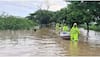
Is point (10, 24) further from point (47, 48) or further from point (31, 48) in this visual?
point (47, 48)

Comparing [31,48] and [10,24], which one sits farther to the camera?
[10,24]

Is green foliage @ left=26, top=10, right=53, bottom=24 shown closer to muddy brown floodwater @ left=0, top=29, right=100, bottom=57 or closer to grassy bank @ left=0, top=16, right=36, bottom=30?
grassy bank @ left=0, top=16, right=36, bottom=30

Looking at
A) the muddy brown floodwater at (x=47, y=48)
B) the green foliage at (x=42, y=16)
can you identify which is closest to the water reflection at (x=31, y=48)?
the muddy brown floodwater at (x=47, y=48)

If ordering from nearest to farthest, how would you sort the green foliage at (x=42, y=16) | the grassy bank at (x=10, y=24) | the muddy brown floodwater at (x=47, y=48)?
the muddy brown floodwater at (x=47, y=48), the grassy bank at (x=10, y=24), the green foliage at (x=42, y=16)

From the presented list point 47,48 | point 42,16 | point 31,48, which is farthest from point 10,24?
point 47,48

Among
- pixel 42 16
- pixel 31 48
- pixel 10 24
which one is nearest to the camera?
pixel 31 48

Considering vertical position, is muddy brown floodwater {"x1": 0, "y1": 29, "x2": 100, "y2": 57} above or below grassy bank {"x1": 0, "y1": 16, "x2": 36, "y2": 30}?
below

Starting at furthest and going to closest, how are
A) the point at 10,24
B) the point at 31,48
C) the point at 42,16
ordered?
the point at 42,16
the point at 10,24
the point at 31,48

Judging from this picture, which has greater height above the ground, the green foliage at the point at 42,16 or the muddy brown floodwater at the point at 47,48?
the green foliage at the point at 42,16

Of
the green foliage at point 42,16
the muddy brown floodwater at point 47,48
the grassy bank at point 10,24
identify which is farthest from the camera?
the green foliage at point 42,16

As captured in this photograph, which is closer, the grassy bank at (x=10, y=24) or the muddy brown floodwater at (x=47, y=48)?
the muddy brown floodwater at (x=47, y=48)

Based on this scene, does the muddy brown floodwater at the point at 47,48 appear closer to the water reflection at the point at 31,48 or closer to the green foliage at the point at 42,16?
the water reflection at the point at 31,48

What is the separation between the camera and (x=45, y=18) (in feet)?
252

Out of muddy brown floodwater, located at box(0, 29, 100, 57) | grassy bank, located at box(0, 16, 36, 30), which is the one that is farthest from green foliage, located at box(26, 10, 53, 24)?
muddy brown floodwater, located at box(0, 29, 100, 57)
